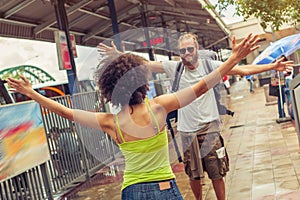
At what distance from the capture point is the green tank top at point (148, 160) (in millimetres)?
2893

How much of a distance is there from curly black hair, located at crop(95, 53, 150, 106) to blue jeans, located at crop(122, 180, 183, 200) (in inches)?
18.7

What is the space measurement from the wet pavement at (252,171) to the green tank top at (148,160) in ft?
10.8

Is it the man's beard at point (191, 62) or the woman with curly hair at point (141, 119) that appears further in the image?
the man's beard at point (191, 62)

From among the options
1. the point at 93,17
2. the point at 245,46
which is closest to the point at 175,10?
the point at 93,17

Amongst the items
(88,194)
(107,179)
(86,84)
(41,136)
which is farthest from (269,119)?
(86,84)

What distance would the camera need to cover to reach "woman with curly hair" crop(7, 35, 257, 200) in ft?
9.49

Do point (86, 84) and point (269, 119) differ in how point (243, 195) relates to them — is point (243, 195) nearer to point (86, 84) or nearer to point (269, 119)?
point (269, 119)

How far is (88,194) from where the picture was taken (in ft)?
26.9

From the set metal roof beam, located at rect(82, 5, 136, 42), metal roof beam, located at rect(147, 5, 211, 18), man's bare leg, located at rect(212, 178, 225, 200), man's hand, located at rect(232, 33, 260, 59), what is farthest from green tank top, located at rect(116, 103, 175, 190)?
metal roof beam, located at rect(147, 5, 211, 18)

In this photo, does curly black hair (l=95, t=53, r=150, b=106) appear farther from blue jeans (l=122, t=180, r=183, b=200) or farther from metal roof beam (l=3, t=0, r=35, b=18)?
metal roof beam (l=3, t=0, r=35, b=18)

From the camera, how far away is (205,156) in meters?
4.93

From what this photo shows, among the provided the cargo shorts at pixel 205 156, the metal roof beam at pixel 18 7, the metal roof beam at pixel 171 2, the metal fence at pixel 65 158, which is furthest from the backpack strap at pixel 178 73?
the metal roof beam at pixel 171 2

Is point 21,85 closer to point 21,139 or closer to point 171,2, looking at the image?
point 21,139

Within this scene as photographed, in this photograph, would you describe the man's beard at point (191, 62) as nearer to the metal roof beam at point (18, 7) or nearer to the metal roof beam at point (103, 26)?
the metal roof beam at point (18, 7)
